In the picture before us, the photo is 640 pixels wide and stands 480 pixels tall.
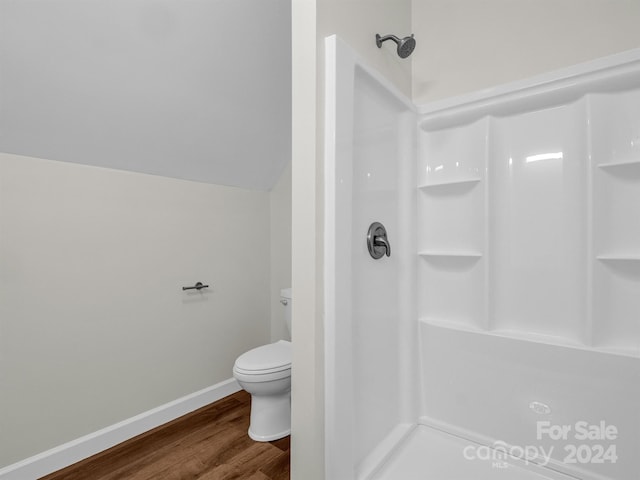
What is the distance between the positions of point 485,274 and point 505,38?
1064 millimetres

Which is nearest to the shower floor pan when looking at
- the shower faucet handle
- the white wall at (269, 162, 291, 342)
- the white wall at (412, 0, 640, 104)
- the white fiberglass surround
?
the white fiberglass surround

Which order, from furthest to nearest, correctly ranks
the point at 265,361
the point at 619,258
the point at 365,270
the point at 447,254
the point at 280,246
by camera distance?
the point at 280,246
the point at 265,361
the point at 447,254
the point at 365,270
the point at 619,258

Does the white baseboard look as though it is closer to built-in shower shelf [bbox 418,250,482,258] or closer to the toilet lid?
the toilet lid

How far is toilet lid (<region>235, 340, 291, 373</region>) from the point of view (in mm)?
1688

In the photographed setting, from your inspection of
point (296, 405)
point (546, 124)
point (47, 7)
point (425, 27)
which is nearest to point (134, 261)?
point (47, 7)

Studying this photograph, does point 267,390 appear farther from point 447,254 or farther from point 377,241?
point 447,254

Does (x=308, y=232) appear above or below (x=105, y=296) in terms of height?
above

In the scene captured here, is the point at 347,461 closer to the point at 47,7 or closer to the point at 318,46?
the point at 318,46

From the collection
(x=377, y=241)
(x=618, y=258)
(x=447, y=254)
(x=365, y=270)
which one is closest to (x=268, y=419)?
(x=365, y=270)

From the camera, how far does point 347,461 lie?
1066 mm

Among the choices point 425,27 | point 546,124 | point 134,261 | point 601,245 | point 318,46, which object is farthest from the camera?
point 134,261

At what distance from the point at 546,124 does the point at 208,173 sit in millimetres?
1931

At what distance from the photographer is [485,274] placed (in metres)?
1.42

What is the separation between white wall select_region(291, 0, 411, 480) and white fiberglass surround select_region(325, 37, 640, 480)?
0.13 feet
